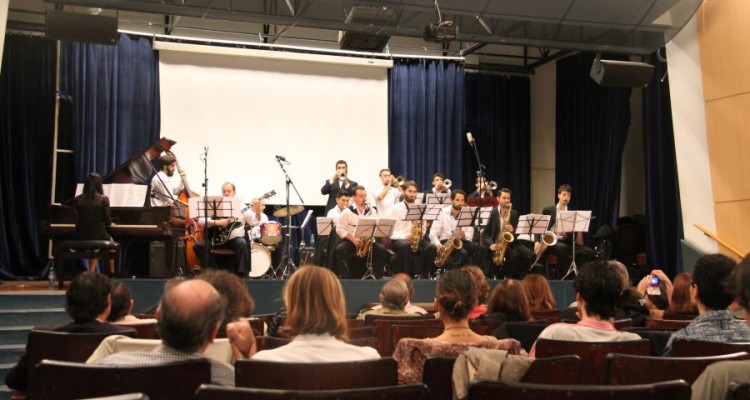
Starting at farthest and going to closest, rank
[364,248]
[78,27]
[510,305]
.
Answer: [364,248] < [78,27] < [510,305]

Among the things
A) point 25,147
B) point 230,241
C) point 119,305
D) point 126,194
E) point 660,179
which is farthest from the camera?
point 660,179

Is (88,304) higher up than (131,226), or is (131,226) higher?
(131,226)

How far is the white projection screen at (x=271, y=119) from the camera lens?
11.9m

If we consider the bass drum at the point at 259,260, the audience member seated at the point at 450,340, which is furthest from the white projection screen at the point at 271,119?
the audience member seated at the point at 450,340

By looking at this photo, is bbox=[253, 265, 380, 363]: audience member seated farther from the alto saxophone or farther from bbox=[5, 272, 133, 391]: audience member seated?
the alto saxophone

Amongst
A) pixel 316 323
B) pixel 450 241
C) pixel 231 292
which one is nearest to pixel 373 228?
pixel 450 241

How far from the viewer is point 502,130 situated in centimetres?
1484

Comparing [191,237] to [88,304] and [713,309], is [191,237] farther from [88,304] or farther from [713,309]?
[713,309]

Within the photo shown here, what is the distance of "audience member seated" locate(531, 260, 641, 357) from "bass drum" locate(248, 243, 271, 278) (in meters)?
7.17

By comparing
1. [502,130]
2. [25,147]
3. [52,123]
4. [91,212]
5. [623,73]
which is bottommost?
[91,212]

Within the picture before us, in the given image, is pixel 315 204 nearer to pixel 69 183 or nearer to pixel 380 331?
pixel 69 183

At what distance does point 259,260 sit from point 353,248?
1236 mm

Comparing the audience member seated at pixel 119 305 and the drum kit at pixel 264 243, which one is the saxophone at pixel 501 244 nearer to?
the drum kit at pixel 264 243

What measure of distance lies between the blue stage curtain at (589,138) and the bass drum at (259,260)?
5.74 meters
